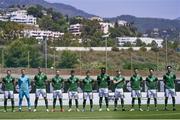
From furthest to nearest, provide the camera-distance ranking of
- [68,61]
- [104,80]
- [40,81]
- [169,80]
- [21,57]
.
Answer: [68,61], [21,57], [40,81], [104,80], [169,80]

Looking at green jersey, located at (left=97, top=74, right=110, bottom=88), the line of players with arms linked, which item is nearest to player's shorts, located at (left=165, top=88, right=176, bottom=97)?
the line of players with arms linked

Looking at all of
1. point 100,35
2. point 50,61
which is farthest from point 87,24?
point 50,61

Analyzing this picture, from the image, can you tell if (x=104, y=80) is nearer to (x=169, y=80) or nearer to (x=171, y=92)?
(x=169, y=80)

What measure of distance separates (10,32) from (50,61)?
6168 cm

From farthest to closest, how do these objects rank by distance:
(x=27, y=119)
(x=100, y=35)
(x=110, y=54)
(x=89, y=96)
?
(x=100, y=35) < (x=110, y=54) < (x=89, y=96) < (x=27, y=119)

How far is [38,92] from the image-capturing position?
3338cm

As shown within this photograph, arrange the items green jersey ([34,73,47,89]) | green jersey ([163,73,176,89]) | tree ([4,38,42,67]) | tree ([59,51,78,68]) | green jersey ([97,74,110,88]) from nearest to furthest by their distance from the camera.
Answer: green jersey ([163,73,176,89]) → green jersey ([97,74,110,88]) → green jersey ([34,73,47,89]) → tree ([4,38,42,67]) → tree ([59,51,78,68])

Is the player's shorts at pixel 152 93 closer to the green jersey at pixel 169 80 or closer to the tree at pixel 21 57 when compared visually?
the green jersey at pixel 169 80

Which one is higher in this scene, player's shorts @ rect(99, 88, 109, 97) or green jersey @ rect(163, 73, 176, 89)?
green jersey @ rect(163, 73, 176, 89)

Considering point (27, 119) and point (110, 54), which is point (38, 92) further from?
point (110, 54)

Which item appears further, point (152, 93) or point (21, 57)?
point (21, 57)

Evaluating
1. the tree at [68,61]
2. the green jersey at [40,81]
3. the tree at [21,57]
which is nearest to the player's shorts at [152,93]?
the green jersey at [40,81]

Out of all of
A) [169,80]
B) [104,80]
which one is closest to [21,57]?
[104,80]

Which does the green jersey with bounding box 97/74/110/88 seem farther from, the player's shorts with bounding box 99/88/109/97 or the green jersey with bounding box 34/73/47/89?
the green jersey with bounding box 34/73/47/89
